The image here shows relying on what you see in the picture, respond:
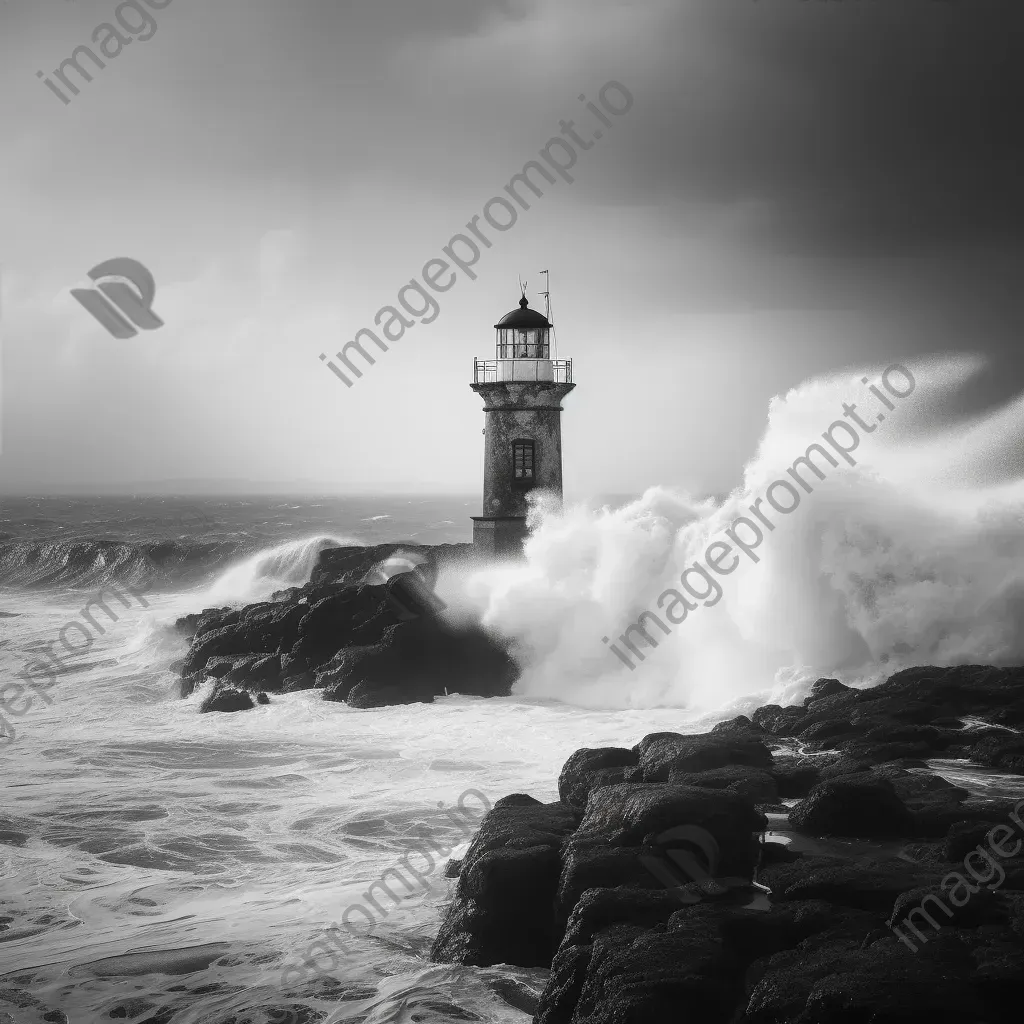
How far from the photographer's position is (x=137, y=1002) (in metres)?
6.08

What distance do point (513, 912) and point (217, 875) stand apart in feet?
9.60

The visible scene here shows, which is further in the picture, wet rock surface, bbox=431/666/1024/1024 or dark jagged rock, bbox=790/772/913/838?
dark jagged rock, bbox=790/772/913/838

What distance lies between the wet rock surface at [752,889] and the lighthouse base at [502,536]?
9178 millimetres

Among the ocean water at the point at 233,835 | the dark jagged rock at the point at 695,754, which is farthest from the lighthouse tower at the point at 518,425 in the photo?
the dark jagged rock at the point at 695,754

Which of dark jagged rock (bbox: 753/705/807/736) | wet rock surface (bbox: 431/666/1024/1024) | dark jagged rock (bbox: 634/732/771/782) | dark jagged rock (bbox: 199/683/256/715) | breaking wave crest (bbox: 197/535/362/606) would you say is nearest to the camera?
wet rock surface (bbox: 431/666/1024/1024)

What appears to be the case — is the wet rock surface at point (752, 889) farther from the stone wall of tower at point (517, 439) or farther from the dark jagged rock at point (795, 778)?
the stone wall of tower at point (517, 439)

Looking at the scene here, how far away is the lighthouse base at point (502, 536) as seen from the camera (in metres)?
17.9

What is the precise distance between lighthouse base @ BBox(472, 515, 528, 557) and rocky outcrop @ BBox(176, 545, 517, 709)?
53 cm

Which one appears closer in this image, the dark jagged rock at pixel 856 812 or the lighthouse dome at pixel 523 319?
the dark jagged rock at pixel 856 812

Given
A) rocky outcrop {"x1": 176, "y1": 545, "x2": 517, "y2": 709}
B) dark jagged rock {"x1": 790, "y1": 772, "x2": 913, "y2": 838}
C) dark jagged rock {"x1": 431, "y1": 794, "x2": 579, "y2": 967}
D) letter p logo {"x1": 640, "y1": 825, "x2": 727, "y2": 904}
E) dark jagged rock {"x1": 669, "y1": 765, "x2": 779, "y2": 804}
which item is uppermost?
rocky outcrop {"x1": 176, "y1": 545, "x2": 517, "y2": 709}

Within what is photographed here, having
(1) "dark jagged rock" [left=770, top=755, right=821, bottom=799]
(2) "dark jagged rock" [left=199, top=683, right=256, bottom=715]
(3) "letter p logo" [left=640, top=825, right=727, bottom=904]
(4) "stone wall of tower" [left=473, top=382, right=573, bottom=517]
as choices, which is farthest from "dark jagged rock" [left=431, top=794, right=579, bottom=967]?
(4) "stone wall of tower" [left=473, top=382, right=573, bottom=517]

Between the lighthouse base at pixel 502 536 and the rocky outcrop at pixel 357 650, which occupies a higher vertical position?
the lighthouse base at pixel 502 536

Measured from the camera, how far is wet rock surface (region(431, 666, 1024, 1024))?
4703mm

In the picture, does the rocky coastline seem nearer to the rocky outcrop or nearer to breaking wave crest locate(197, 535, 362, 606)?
the rocky outcrop
